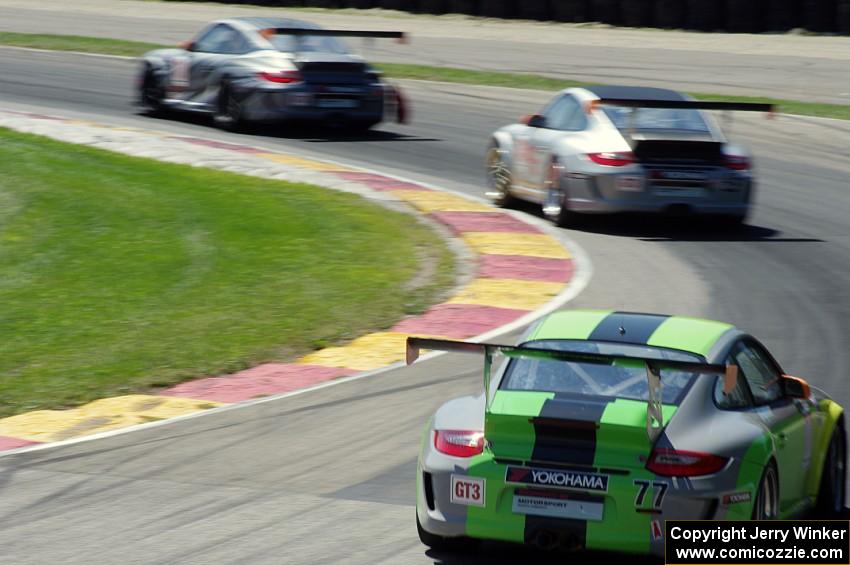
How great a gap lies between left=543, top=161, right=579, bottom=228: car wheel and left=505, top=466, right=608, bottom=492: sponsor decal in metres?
10.5

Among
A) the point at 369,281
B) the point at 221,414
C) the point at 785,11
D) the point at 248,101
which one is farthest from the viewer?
the point at 785,11

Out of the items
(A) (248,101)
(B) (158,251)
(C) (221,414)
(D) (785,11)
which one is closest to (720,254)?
(B) (158,251)

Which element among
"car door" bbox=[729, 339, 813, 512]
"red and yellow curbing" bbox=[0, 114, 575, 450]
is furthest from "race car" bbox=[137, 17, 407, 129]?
"car door" bbox=[729, 339, 813, 512]

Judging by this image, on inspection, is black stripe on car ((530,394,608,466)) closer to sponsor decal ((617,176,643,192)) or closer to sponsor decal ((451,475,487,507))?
sponsor decal ((451,475,487,507))

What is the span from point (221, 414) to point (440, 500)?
3.39m

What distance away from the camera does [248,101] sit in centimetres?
2220

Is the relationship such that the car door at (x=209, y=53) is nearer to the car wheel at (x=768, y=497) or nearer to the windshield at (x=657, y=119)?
the windshield at (x=657, y=119)

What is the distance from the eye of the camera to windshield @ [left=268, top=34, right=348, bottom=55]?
72.6 ft

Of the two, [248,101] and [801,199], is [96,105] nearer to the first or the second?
[248,101]

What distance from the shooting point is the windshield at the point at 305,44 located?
2212 cm

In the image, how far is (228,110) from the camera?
22.6 metres

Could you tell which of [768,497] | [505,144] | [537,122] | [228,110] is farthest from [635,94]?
[768,497]

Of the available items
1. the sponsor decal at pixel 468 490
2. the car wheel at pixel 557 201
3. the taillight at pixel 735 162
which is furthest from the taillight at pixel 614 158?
the sponsor decal at pixel 468 490

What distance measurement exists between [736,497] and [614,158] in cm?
1024
